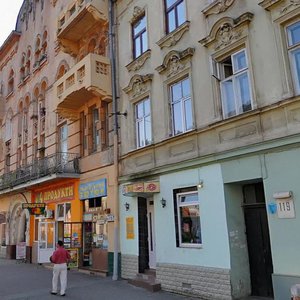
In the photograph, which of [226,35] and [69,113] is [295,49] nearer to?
[226,35]

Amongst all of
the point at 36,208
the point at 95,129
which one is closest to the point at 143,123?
the point at 95,129

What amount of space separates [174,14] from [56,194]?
1061 cm

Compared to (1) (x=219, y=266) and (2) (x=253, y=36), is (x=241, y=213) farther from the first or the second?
(2) (x=253, y=36)

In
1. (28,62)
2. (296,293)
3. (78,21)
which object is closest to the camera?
(296,293)

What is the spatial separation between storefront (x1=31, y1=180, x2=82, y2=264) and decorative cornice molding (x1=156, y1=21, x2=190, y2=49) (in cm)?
771

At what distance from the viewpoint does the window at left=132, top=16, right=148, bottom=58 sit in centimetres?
1402

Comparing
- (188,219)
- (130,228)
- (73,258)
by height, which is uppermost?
(188,219)

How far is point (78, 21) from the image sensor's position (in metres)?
16.8

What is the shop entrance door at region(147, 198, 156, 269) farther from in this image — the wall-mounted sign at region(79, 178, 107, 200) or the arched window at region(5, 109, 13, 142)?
the arched window at region(5, 109, 13, 142)

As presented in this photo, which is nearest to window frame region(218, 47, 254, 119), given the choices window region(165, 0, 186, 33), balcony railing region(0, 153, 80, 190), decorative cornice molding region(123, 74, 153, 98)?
window region(165, 0, 186, 33)

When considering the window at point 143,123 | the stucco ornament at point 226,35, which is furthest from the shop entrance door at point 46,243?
the stucco ornament at point 226,35

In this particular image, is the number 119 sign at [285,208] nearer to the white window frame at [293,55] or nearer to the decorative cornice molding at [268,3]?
the white window frame at [293,55]

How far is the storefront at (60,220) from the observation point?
16.4 m

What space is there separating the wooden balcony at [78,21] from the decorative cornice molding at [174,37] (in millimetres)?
4375
